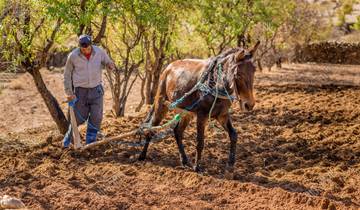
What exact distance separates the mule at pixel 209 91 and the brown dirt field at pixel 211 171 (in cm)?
28

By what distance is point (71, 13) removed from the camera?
33.3 ft

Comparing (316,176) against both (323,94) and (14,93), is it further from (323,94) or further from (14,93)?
(14,93)

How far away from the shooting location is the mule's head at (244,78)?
7.30 meters

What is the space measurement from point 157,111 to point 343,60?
104ft

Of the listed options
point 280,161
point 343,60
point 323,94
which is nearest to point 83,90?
point 280,161

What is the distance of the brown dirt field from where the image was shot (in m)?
6.82

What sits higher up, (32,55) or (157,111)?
(32,55)

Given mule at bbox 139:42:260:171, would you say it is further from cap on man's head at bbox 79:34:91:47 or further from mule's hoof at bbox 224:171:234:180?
cap on man's head at bbox 79:34:91:47

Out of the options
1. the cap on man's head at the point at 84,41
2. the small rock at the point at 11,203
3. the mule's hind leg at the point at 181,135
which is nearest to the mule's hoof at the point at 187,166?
the mule's hind leg at the point at 181,135

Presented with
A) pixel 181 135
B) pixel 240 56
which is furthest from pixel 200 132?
pixel 240 56

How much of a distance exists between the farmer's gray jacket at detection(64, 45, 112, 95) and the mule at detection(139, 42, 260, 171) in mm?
1150

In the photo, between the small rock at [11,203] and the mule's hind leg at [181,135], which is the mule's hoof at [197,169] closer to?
the mule's hind leg at [181,135]

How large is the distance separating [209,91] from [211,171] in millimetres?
1307

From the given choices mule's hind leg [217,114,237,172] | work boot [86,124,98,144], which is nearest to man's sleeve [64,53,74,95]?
work boot [86,124,98,144]
